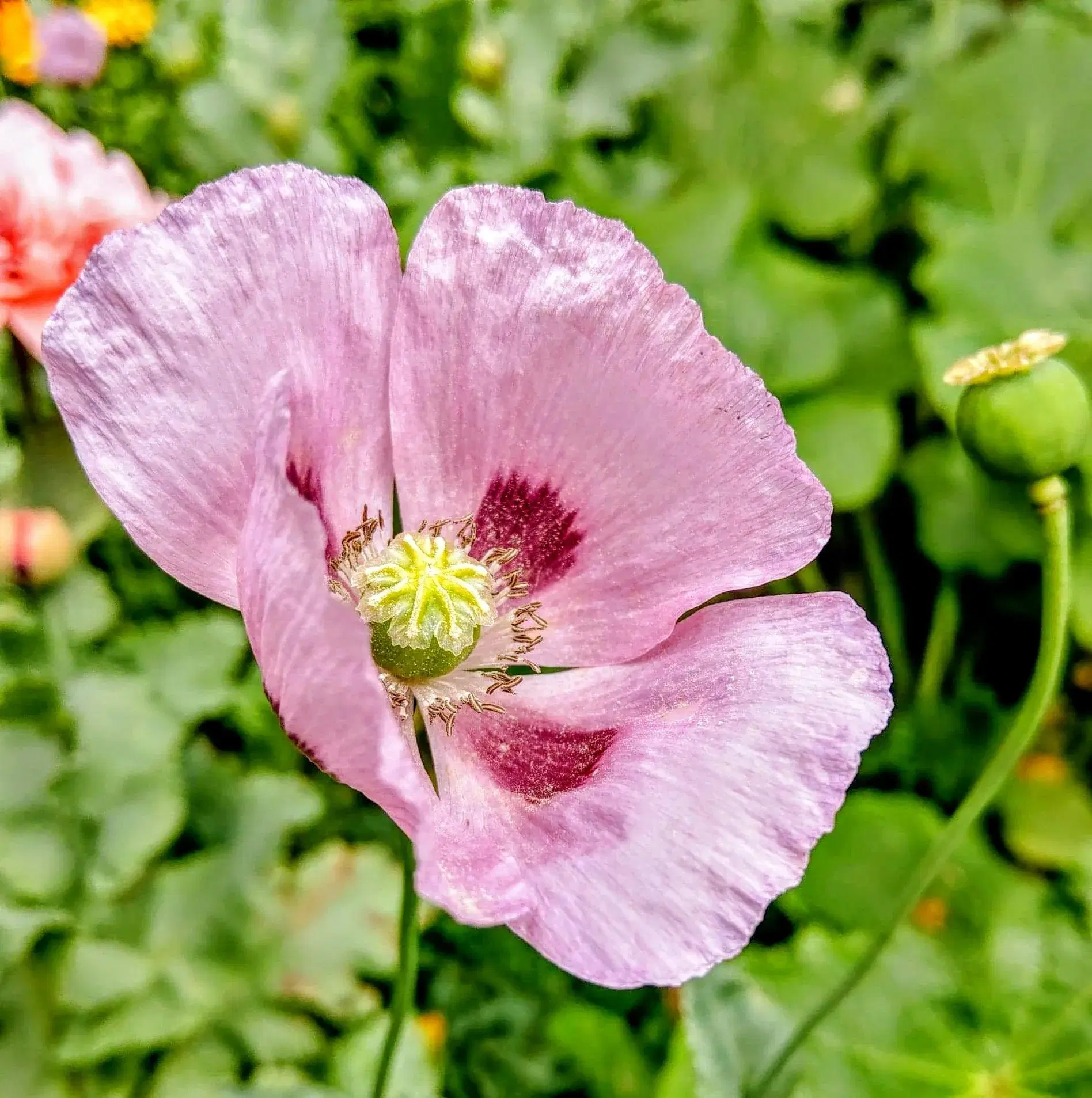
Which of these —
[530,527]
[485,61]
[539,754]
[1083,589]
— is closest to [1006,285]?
[1083,589]

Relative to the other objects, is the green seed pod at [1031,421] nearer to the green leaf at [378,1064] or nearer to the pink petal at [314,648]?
the pink petal at [314,648]

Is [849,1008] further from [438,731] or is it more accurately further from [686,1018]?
[438,731]

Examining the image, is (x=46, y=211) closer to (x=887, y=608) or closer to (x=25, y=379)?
(x=25, y=379)

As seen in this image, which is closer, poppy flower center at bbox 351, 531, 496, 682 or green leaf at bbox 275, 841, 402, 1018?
poppy flower center at bbox 351, 531, 496, 682

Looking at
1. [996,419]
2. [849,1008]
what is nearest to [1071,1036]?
[849,1008]

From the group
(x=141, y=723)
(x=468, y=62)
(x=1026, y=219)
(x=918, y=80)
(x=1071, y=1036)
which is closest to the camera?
(x=141, y=723)

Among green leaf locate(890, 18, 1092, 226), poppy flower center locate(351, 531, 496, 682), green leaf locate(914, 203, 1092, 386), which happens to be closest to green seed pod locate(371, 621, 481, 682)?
poppy flower center locate(351, 531, 496, 682)

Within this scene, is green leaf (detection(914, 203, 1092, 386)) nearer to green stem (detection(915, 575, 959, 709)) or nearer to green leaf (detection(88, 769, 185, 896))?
green stem (detection(915, 575, 959, 709))
